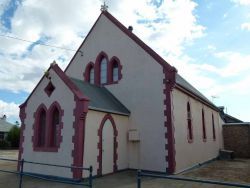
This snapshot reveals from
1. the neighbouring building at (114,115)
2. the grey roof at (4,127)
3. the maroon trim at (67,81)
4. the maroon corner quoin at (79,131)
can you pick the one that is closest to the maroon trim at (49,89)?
the neighbouring building at (114,115)

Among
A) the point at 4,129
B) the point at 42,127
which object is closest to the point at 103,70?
the point at 42,127

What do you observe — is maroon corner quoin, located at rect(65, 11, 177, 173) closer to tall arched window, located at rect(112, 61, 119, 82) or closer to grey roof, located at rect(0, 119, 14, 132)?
tall arched window, located at rect(112, 61, 119, 82)

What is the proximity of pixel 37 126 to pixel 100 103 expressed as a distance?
365cm

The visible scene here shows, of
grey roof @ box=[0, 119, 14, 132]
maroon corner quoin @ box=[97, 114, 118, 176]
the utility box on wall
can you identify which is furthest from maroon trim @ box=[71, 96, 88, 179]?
grey roof @ box=[0, 119, 14, 132]

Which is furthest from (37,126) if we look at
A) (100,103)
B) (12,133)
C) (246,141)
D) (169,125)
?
(12,133)

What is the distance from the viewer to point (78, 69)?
60.2 feet

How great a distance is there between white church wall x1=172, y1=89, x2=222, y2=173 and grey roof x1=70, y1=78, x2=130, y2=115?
3.06 m

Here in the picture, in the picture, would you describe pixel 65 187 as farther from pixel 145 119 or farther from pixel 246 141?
pixel 246 141

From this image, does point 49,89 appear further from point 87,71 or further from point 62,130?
point 87,71

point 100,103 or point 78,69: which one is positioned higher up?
point 78,69

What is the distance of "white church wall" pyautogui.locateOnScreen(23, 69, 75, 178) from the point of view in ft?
37.0

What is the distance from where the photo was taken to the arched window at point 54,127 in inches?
486

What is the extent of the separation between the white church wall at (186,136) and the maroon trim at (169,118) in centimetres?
60

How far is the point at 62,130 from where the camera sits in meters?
11.6
